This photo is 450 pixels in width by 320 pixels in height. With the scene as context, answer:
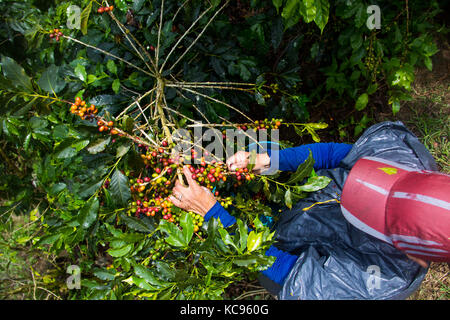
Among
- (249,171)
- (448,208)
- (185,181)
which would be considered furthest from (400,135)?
(185,181)

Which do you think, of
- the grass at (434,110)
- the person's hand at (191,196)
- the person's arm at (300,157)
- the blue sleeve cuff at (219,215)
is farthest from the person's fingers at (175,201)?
the grass at (434,110)

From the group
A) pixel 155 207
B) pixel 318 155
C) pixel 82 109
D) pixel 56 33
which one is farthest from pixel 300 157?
pixel 56 33

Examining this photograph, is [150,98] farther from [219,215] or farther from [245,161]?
[219,215]

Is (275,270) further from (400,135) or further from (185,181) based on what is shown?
(400,135)

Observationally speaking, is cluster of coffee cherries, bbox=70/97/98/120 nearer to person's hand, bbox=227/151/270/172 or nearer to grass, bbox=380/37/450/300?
person's hand, bbox=227/151/270/172

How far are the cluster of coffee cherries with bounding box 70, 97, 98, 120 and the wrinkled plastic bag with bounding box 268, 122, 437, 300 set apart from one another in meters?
0.93

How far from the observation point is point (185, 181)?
1.26 meters

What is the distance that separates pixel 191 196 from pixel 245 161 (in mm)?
315

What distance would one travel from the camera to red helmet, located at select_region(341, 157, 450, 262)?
0.80m

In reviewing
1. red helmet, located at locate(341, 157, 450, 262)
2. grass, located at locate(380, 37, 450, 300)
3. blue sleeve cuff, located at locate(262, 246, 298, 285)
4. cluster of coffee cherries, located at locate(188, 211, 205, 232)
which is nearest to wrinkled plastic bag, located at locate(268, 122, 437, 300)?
blue sleeve cuff, located at locate(262, 246, 298, 285)

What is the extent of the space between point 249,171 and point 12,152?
69.9 inches

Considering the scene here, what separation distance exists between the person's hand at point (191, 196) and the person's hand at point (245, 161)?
19cm

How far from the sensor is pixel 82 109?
3.13 ft

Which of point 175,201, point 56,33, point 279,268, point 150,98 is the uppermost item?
point 56,33
